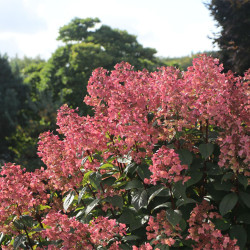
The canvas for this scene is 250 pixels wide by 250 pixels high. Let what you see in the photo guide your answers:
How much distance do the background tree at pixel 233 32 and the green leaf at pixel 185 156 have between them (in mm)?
10401

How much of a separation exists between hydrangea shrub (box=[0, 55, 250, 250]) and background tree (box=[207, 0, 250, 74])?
390 inches

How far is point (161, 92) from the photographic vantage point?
129 inches

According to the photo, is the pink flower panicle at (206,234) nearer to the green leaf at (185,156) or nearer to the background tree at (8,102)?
the green leaf at (185,156)

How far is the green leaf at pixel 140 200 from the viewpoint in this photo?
10.3ft

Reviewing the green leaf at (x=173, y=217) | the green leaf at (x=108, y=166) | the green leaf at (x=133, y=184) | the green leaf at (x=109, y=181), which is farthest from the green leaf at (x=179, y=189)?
the green leaf at (x=108, y=166)

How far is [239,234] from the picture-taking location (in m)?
3.12

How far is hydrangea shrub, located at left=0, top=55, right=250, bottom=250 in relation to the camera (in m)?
2.95

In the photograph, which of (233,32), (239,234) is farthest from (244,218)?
(233,32)

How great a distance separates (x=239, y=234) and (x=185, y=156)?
0.80 meters

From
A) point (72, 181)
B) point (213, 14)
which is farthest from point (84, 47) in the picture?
point (72, 181)

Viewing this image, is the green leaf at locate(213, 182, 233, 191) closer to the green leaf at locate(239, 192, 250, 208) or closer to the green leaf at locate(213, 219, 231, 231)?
the green leaf at locate(239, 192, 250, 208)

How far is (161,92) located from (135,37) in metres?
24.2

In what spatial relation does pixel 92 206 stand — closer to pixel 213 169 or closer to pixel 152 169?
pixel 152 169

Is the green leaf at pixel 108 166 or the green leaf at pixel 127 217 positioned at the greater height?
the green leaf at pixel 108 166
